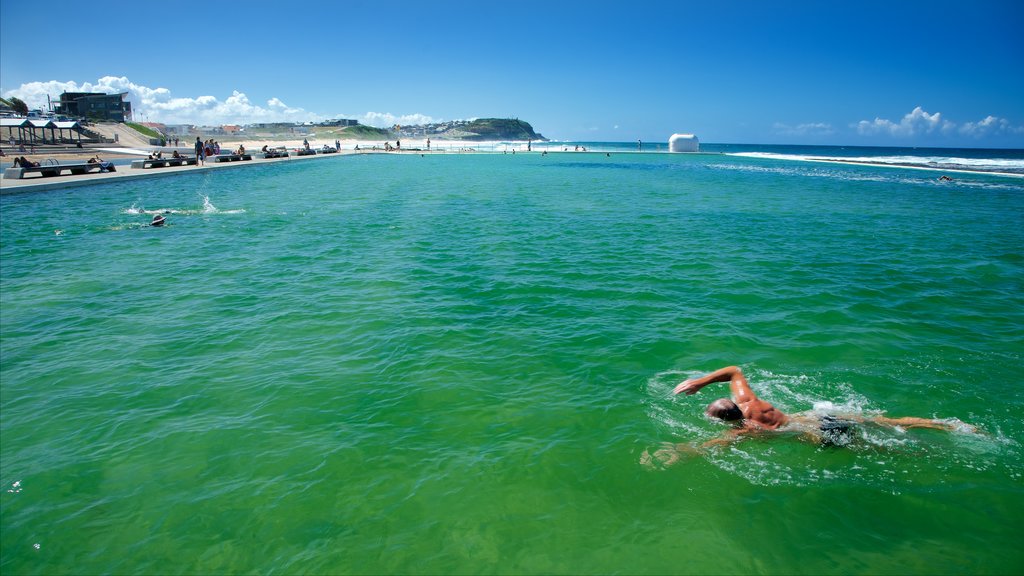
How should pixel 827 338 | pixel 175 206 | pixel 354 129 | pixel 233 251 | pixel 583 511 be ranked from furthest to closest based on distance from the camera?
1. pixel 354 129
2. pixel 175 206
3. pixel 233 251
4. pixel 827 338
5. pixel 583 511

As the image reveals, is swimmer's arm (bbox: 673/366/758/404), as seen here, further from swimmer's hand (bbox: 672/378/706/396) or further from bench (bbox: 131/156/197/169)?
bench (bbox: 131/156/197/169)

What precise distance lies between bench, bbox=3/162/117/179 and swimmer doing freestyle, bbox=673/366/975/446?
128ft

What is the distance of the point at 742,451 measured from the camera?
22.6 feet

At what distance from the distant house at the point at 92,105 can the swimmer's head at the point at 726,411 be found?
116 metres

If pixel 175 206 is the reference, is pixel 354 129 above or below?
above

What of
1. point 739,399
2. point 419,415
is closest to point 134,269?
point 419,415

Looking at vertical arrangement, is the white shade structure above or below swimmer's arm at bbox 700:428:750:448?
above

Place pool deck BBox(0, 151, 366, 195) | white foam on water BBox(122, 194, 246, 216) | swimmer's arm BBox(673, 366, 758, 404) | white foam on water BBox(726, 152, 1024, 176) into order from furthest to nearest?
white foam on water BBox(726, 152, 1024, 176) < pool deck BBox(0, 151, 366, 195) < white foam on water BBox(122, 194, 246, 216) < swimmer's arm BBox(673, 366, 758, 404)

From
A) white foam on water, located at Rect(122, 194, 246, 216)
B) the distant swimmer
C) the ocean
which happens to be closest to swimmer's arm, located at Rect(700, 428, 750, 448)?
the distant swimmer

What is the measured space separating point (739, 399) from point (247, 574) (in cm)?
642

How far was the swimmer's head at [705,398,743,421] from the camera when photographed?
7.20 metres

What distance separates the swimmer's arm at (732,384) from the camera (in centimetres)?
734

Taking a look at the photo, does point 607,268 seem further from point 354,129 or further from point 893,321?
point 354,129

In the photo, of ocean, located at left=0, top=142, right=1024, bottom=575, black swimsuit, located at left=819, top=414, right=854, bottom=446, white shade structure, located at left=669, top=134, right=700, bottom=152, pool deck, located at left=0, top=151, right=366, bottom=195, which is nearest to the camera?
ocean, located at left=0, top=142, right=1024, bottom=575
